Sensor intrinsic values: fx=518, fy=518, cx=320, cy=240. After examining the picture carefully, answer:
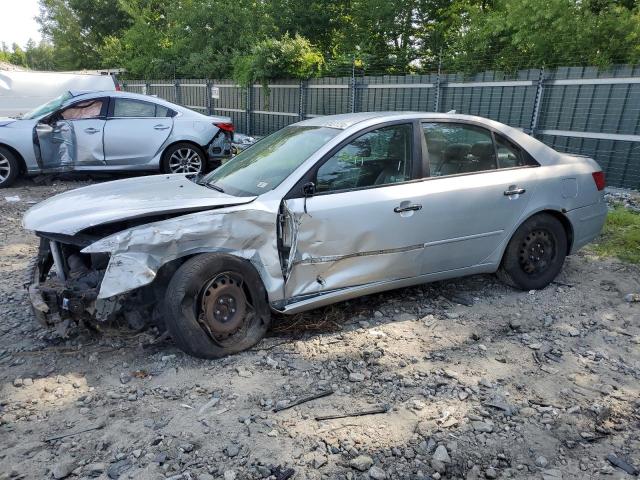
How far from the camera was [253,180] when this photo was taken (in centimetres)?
396

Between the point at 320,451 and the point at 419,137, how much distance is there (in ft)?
8.42

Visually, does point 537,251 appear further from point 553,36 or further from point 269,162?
Result: point 553,36

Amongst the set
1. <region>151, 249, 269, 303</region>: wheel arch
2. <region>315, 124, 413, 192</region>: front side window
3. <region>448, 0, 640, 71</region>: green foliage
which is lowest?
<region>151, 249, 269, 303</region>: wheel arch

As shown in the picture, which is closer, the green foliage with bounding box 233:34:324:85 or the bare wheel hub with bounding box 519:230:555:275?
the bare wheel hub with bounding box 519:230:555:275

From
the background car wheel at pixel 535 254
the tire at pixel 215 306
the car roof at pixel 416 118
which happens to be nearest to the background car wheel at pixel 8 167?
the car roof at pixel 416 118

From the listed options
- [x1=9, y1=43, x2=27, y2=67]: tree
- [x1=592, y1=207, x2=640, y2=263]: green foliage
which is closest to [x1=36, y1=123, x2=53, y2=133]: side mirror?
[x1=592, y1=207, x2=640, y2=263]: green foliage

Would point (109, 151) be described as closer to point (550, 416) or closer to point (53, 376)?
point (53, 376)

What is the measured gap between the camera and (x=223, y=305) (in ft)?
11.5

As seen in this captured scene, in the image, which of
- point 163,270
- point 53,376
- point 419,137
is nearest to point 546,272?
point 419,137

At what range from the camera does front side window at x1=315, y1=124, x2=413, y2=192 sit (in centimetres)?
383

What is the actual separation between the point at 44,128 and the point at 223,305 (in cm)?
665

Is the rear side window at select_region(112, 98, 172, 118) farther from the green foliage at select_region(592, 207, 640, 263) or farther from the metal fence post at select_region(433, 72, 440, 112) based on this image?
the green foliage at select_region(592, 207, 640, 263)

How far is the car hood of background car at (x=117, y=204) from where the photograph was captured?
338 centimetres

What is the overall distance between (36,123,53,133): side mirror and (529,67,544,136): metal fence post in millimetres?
8627
